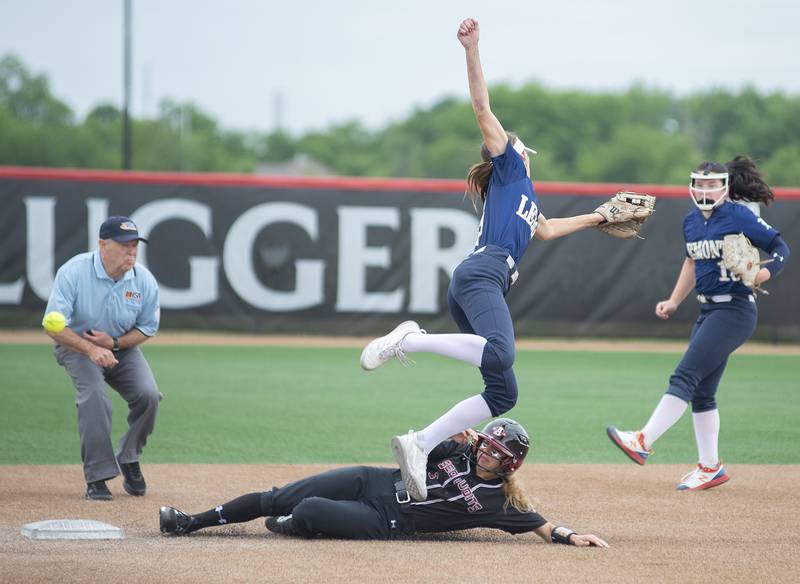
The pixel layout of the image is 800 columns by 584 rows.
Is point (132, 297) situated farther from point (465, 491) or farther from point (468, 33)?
point (468, 33)

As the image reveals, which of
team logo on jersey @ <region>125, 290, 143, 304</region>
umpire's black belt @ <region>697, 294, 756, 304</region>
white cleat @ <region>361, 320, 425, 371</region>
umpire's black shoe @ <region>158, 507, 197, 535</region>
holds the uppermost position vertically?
umpire's black belt @ <region>697, 294, 756, 304</region>

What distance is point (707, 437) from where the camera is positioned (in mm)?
7602

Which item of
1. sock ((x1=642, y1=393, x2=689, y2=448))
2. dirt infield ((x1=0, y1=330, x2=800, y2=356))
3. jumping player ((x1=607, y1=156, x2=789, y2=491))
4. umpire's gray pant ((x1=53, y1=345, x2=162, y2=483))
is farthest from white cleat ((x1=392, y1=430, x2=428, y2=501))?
dirt infield ((x1=0, y1=330, x2=800, y2=356))

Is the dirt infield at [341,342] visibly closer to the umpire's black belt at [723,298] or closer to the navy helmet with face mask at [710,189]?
the umpire's black belt at [723,298]

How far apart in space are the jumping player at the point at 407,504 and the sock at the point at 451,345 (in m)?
0.37

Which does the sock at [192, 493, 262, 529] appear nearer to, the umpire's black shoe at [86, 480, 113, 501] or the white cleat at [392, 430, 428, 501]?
the white cleat at [392, 430, 428, 501]

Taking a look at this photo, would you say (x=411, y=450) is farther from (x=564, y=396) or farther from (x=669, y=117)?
(x=669, y=117)

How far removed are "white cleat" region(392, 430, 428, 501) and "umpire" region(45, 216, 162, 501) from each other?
6.69 ft

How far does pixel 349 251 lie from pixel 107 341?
1009 centimetres

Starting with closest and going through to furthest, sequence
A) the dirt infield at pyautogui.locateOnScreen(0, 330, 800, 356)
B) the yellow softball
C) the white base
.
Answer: the white base < the yellow softball < the dirt infield at pyautogui.locateOnScreen(0, 330, 800, 356)

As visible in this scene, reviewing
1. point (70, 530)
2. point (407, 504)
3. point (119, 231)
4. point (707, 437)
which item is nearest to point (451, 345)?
point (407, 504)

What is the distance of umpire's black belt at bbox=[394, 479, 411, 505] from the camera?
5930 mm

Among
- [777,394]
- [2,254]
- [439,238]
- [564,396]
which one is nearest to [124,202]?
[2,254]

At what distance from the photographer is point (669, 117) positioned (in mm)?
92125
